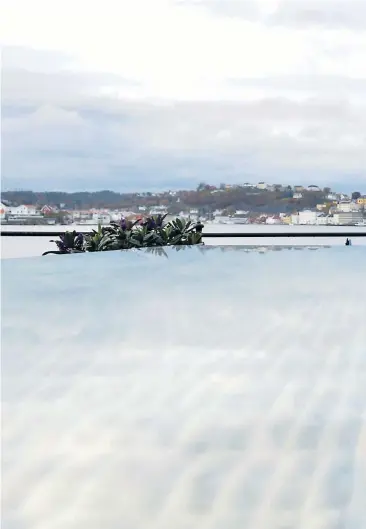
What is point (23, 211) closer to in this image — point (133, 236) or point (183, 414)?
point (133, 236)

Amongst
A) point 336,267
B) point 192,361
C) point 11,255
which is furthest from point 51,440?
point 11,255

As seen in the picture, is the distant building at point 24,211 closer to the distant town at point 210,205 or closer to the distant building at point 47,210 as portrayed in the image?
the distant town at point 210,205

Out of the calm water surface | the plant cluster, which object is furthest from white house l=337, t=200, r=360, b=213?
the plant cluster

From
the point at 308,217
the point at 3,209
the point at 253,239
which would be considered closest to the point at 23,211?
the point at 3,209

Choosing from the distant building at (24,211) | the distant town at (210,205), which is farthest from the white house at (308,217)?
the distant building at (24,211)

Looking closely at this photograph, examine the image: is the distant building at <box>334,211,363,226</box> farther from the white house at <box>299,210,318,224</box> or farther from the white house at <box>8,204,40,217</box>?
the white house at <box>8,204,40,217</box>

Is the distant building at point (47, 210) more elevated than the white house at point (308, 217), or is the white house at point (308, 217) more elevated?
the distant building at point (47, 210)
